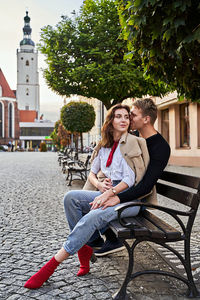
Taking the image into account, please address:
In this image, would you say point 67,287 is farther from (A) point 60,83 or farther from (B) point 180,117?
(B) point 180,117

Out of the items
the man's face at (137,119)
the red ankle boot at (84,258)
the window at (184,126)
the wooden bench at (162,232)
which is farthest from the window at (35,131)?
the wooden bench at (162,232)

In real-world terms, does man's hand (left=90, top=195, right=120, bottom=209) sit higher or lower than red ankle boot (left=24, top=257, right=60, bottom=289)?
higher

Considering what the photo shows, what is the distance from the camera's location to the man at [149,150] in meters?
3.50

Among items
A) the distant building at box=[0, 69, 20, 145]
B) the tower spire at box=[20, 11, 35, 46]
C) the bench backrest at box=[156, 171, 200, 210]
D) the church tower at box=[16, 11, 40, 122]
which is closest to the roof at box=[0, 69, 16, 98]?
the distant building at box=[0, 69, 20, 145]

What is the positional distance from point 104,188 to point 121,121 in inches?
28.1

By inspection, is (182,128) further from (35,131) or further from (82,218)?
(35,131)

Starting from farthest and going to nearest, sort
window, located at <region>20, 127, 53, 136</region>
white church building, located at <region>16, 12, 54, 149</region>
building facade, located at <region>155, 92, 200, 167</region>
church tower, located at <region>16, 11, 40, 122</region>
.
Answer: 1. church tower, located at <region>16, 11, 40, 122</region>
2. white church building, located at <region>16, 12, 54, 149</region>
3. window, located at <region>20, 127, 53, 136</region>
4. building facade, located at <region>155, 92, 200, 167</region>

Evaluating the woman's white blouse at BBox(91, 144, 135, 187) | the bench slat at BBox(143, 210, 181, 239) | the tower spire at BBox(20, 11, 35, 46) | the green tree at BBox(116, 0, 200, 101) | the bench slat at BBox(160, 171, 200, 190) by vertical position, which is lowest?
the bench slat at BBox(143, 210, 181, 239)

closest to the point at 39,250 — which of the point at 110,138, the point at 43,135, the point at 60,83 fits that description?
the point at 110,138

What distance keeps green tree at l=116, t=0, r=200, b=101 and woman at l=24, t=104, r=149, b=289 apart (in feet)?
2.25

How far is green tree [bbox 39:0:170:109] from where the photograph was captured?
1280 cm

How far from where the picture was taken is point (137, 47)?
3.96 meters

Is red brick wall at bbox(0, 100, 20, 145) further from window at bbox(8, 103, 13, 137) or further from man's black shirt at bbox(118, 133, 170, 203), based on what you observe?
man's black shirt at bbox(118, 133, 170, 203)

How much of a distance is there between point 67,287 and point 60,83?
→ 37.2 ft
